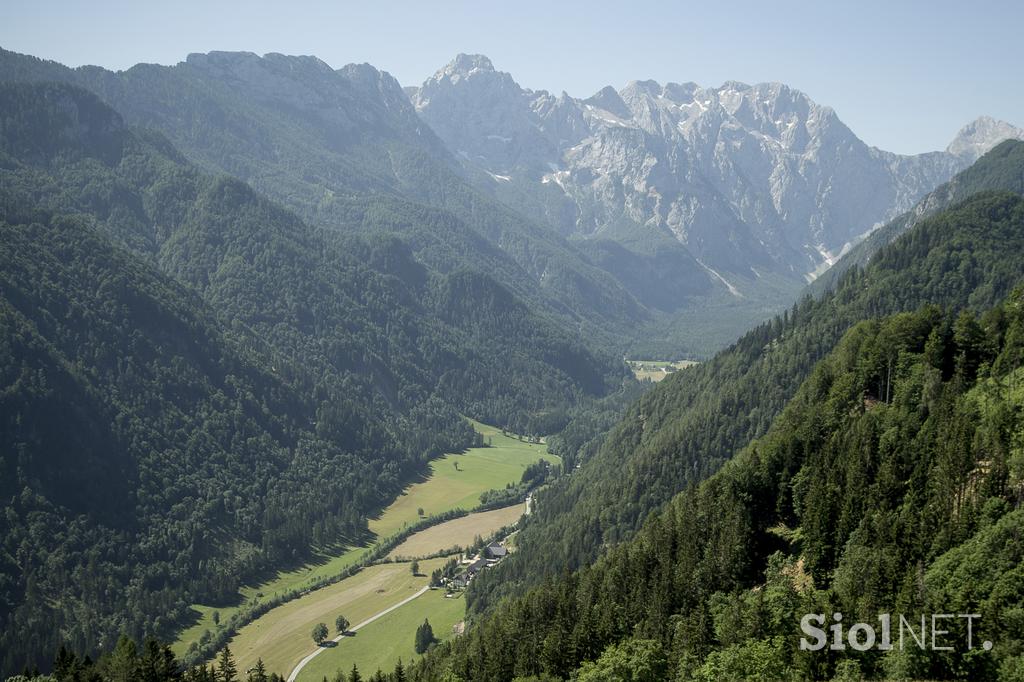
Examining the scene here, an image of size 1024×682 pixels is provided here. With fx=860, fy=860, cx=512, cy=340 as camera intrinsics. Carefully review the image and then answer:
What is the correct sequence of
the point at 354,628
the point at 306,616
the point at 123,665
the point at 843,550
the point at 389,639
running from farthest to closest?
the point at 306,616 < the point at 354,628 < the point at 389,639 < the point at 123,665 < the point at 843,550

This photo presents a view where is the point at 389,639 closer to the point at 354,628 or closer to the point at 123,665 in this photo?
the point at 354,628

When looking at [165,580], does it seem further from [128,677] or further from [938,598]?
[938,598]

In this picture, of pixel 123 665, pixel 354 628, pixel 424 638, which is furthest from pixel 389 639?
pixel 123 665

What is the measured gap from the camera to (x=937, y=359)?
11469 cm

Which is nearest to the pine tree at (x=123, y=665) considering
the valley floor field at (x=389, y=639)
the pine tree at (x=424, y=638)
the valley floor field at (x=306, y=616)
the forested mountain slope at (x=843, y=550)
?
the forested mountain slope at (x=843, y=550)

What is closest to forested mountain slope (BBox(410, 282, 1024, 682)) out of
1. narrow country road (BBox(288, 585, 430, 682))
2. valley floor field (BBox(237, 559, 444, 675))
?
narrow country road (BBox(288, 585, 430, 682))

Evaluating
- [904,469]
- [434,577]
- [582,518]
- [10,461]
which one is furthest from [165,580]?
[904,469]

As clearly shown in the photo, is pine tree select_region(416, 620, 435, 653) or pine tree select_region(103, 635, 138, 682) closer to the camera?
pine tree select_region(103, 635, 138, 682)

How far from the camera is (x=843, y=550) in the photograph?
92750 mm

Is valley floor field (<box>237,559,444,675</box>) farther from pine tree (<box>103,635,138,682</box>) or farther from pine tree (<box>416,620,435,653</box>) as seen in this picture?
pine tree (<box>103,635,138,682</box>)

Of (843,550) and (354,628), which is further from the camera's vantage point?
(354,628)

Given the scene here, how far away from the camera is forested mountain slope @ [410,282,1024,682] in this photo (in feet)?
247

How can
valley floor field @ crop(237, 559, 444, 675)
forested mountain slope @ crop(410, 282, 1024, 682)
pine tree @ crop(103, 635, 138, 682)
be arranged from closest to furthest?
forested mountain slope @ crop(410, 282, 1024, 682), pine tree @ crop(103, 635, 138, 682), valley floor field @ crop(237, 559, 444, 675)

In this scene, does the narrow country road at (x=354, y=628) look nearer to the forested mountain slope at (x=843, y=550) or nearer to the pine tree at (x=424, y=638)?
the pine tree at (x=424, y=638)
